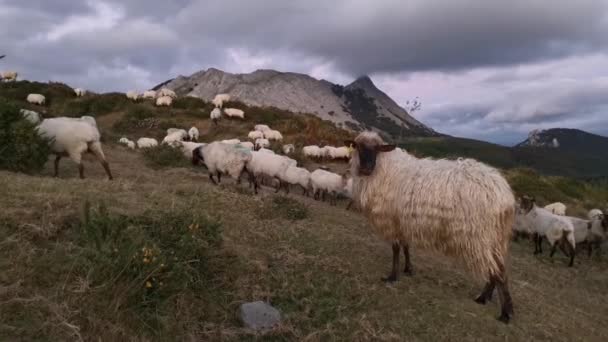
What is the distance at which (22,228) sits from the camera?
15.9 ft

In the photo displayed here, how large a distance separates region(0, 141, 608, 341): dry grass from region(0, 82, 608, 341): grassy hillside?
0.02m

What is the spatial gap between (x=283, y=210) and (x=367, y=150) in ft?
7.66

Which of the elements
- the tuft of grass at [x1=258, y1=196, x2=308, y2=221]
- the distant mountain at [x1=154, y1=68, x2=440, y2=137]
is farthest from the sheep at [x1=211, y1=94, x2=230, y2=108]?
the tuft of grass at [x1=258, y1=196, x2=308, y2=221]

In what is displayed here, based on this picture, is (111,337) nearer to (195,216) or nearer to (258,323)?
(258,323)

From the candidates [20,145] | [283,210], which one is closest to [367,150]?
[283,210]

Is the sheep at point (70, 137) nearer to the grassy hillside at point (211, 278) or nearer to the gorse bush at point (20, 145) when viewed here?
the gorse bush at point (20, 145)

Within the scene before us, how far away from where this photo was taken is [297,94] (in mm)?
56250

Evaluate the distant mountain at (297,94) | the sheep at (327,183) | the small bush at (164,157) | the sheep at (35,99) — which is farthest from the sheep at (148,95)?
the sheep at (327,183)

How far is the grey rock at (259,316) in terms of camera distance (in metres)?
4.62

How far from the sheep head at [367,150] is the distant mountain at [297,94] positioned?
1628 inches

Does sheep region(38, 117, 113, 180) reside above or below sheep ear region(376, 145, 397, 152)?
below

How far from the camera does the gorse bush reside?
870cm

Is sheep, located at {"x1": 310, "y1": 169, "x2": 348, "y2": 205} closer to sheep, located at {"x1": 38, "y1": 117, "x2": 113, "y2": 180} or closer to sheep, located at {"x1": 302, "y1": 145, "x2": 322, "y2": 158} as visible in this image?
sheep, located at {"x1": 302, "y1": 145, "x2": 322, "y2": 158}

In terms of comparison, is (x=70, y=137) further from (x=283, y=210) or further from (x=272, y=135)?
(x=272, y=135)
